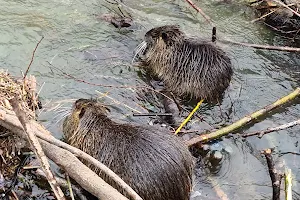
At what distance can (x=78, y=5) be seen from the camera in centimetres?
561

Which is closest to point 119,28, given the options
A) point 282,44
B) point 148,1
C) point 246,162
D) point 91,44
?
point 91,44

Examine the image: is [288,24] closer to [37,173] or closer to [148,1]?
[148,1]

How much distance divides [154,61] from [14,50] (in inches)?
50.8

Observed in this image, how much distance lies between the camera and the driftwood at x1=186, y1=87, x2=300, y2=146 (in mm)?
3666

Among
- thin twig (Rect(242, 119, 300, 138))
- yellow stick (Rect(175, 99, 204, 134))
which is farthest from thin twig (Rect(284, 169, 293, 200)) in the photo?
yellow stick (Rect(175, 99, 204, 134))

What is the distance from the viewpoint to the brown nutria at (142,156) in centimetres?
304

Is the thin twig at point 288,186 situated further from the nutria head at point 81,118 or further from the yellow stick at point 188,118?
the nutria head at point 81,118

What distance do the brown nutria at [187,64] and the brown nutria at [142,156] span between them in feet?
3.90

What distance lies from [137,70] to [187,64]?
1.75 ft

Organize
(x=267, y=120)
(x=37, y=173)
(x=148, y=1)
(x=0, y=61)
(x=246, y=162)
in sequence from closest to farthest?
(x=37, y=173) → (x=246, y=162) → (x=267, y=120) → (x=0, y=61) → (x=148, y=1)

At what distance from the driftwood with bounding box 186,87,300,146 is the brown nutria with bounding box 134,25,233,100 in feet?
1.72

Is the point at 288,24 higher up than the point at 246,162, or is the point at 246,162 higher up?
the point at 288,24

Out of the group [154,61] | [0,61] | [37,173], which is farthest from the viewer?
[154,61]

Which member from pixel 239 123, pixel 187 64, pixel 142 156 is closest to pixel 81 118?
pixel 142 156
